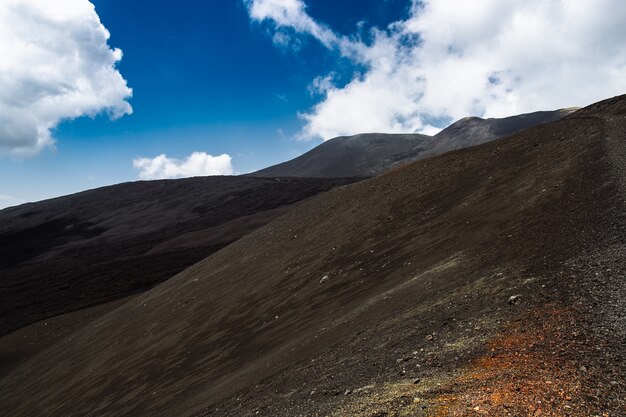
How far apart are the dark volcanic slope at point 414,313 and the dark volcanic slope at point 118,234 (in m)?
16.8

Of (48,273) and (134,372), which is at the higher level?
(48,273)

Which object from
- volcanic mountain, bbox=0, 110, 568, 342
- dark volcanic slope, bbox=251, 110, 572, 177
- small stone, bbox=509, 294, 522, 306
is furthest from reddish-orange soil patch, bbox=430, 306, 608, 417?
dark volcanic slope, bbox=251, 110, 572, 177

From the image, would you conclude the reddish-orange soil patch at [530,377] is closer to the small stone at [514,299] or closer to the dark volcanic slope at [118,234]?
the small stone at [514,299]

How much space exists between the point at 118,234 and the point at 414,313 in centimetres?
9007

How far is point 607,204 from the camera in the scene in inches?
460

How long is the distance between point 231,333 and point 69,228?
99.3 meters

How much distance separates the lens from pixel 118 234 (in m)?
89.6

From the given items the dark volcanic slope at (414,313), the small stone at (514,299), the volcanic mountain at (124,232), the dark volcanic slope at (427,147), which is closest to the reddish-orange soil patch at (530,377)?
the dark volcanic slope at (414,313)

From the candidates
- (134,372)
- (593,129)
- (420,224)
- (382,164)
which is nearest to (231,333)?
(134,372)

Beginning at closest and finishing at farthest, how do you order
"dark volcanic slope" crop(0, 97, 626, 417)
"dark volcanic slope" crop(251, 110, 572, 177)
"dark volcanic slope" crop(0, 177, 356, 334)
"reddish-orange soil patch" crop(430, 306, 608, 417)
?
"reddish-orange soil patch" crop(430, 306, 608, 417)
"dark volcanic slope" crop(0, 97, 626, 417)
"dark volcanic slope" crop(0, 177, 356, 334)
"dark volcanic slope" crop(251, 110, 572, 177)

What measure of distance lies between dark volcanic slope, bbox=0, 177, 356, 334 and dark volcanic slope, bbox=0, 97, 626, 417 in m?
16.8

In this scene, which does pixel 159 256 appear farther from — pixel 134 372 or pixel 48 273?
pixel 134 372

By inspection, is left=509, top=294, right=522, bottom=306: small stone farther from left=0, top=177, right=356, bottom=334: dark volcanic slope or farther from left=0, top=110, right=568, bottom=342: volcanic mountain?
left=0, top=177, right=356, bottom=334: dark volcanic slope

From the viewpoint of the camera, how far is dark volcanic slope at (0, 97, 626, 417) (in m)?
6.31
